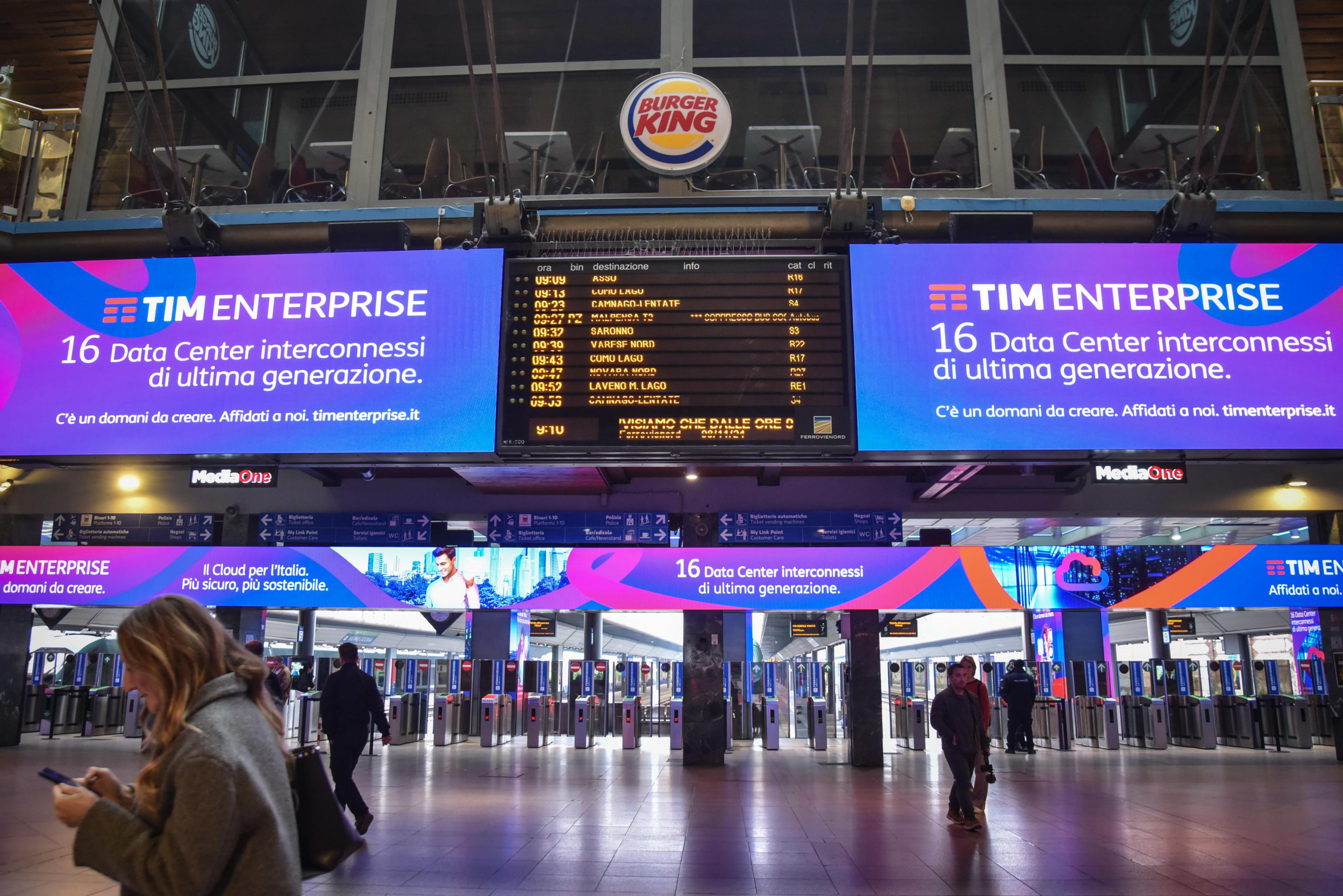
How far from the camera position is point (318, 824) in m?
2.25

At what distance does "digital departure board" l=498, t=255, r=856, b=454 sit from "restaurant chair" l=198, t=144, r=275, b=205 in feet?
16.8

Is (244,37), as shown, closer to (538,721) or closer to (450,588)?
(450,588)

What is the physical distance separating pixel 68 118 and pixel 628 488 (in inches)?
334

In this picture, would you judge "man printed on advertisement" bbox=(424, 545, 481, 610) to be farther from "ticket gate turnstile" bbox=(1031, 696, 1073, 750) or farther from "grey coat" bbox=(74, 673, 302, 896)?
"grey coat" bbox=(74, 673, 302, 896)

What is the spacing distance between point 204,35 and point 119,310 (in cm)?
505

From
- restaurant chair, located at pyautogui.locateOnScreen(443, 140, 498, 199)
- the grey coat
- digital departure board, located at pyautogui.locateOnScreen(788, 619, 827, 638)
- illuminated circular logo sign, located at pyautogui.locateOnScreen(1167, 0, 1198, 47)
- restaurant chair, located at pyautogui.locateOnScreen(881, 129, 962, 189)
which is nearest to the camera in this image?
the grey coat

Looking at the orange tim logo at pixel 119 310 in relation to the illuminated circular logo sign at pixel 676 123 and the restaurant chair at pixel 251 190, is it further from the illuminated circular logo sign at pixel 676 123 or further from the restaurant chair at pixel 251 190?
the illuminated circular logo sign at pixel 676 123

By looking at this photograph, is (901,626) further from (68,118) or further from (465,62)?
(68,118)

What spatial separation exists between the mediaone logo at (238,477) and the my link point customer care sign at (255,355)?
20cm

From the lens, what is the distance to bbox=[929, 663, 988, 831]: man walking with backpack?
7695mm

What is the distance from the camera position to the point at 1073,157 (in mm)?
11469

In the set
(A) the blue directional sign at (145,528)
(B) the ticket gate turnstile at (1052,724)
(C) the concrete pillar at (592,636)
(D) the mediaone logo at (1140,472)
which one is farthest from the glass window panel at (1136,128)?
(C) the concrete pillar at (592,636)

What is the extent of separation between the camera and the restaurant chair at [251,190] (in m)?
11.3

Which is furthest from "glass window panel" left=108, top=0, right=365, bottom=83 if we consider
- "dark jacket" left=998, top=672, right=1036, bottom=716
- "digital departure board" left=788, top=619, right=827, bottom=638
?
"dark jacket" left=998, top=672, right=1036, bottom=716
